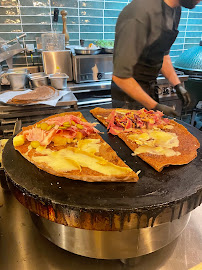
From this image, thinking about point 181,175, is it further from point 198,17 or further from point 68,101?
point 198,17

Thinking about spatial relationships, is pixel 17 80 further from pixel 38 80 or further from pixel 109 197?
pixel 109 197

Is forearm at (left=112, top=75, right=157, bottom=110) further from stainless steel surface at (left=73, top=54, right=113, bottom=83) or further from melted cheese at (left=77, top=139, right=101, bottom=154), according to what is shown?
stainless steel surface at (left=73, top=54, right=113, bottom=83)

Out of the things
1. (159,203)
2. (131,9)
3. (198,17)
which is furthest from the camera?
(198,17)

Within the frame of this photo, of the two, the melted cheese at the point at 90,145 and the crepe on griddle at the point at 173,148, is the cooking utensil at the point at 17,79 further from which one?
the melted cheese at the point at 90,145

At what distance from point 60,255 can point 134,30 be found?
1.58 m

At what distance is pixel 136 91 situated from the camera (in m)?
1.88

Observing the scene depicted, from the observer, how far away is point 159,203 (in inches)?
31.0

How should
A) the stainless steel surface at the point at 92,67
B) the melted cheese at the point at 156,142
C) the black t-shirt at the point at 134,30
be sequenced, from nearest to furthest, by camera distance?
the melted cheese at the point at 156,142 < the black t-shirt at the point at 134,30 < the stainless steel surface at the point at 92,67

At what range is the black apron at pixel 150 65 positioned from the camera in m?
1.95

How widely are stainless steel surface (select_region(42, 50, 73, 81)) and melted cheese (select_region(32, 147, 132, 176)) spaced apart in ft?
6.41

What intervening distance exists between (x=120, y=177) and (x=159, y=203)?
0.19 meters

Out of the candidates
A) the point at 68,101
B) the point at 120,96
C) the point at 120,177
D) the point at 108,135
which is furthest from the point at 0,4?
the point at 120,177

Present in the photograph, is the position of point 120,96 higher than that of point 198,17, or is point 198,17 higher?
point 198,17

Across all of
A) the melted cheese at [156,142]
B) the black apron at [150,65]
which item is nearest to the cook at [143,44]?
the black apron at [150,65]
